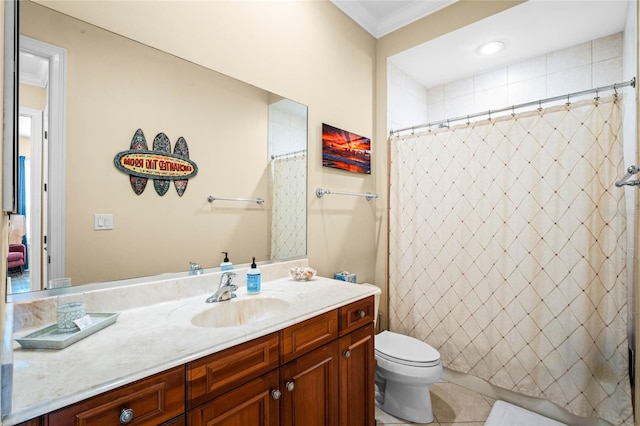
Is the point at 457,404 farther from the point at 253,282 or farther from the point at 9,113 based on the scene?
the point at 9,113

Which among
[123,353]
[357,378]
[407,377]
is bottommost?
[407,377]

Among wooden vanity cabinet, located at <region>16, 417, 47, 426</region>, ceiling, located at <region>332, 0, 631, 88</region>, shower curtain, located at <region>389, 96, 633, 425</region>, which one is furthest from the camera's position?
ceiling, located at <region>332, 0, 631, 88</region>

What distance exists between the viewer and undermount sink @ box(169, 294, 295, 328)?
118 centimetres

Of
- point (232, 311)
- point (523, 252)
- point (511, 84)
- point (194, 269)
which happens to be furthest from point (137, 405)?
point (511, 84)

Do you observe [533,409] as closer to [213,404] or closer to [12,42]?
[213,404]

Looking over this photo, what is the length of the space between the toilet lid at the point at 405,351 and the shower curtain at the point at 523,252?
0.42m

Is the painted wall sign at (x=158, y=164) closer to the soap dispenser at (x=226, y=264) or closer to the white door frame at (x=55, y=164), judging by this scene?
the white door frame at (x=55, y=164)

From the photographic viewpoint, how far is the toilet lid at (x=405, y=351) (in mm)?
1746

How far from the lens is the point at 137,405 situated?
29.4 inches

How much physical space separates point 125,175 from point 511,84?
294cm

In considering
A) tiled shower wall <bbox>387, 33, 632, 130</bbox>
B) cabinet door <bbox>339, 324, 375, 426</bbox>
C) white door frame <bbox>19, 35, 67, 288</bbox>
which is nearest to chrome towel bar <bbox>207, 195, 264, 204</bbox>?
white door frame <bbox>19, 35, 67, 288</bbox>

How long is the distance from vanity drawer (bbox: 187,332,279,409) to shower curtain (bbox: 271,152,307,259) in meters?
0.76

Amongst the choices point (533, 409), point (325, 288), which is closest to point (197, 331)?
point (325, 288)

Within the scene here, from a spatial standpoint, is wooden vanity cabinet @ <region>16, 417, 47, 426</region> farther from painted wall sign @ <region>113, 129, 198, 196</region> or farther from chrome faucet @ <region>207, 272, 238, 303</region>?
painted wall sign @ <region>113, 129, 198, 196</region>
